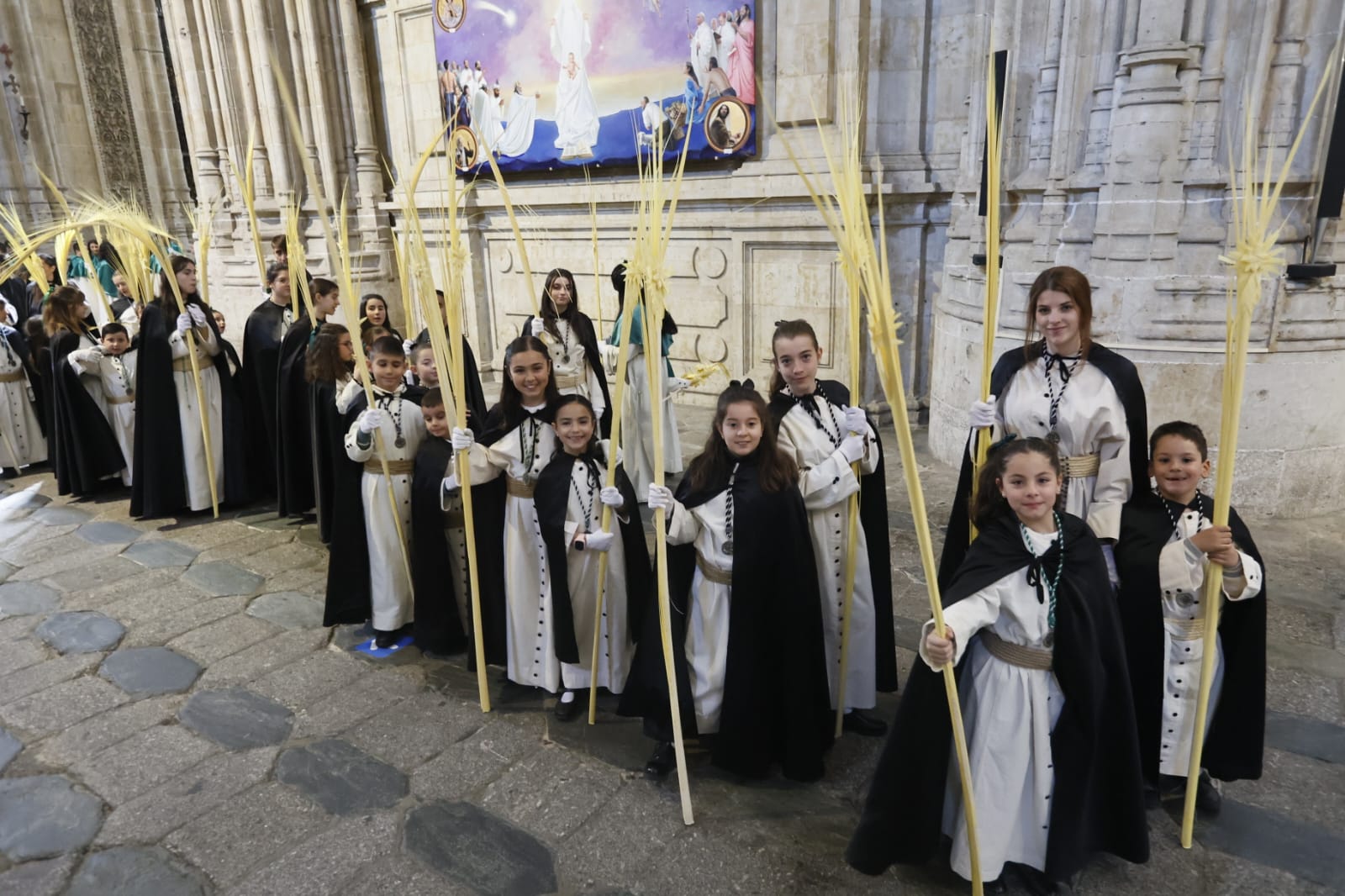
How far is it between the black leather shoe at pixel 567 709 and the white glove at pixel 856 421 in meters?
1.54

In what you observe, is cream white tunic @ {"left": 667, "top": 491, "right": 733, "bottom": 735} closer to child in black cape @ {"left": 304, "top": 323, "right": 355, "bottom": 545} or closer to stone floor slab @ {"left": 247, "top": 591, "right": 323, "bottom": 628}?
child in black cape @ {"left": 304, "top": 323, "right": 355, "bottom": 545}

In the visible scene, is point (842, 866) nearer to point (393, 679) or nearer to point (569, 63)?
point (393, 679)

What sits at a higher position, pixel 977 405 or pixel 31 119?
pixel 31 119

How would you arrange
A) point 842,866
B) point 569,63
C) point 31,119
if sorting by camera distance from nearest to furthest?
point 842,866 → point 569,63 → point 31,119

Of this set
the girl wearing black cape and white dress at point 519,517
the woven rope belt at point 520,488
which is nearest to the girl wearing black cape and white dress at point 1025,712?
the girl wearing black cape and white dress at point 519,517

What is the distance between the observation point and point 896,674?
340cm

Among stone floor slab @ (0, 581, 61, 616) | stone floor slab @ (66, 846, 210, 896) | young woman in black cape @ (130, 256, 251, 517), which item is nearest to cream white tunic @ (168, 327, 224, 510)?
young woman in black cape @ (130, 256, 251, 517)

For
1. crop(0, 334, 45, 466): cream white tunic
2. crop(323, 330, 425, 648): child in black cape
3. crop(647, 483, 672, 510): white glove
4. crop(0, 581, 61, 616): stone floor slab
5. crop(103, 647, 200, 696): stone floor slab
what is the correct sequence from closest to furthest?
1. crop(647, 483, 672, 510): white glove
2. crop(103, 647, 200, 696): stone floor slab
3. crop(323, 330, 425, 648): child in black cape
4. crop(0, 581, 61, 616): stone floor slab
5. crop(0, 334, 45, 466): cream white tunic

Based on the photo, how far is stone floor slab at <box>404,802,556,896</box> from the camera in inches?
94.5

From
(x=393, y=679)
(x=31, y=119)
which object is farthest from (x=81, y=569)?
(x=31, y=119)

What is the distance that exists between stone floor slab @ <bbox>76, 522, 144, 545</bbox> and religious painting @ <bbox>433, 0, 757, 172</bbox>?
4.01 m

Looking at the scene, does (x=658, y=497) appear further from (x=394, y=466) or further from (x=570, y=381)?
(x=570, y=381)

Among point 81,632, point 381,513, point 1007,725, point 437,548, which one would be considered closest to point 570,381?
point 381,513

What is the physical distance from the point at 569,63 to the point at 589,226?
156cm
